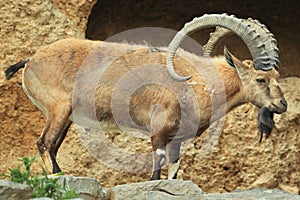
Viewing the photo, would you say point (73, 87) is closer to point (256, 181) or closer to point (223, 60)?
point (223, 60)

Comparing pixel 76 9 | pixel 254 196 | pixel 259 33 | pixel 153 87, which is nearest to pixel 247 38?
pixel 259 33

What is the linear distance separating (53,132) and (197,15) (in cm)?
488

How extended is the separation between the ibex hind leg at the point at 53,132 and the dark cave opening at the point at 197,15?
382cm

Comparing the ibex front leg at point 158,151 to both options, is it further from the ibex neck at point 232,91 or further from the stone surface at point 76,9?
the stone surface at point 76,9

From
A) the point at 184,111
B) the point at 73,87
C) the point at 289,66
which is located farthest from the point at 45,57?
the point at 289,66

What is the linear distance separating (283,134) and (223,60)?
9.45ft

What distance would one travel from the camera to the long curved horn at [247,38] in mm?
9359

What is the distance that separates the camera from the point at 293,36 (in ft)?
44.5

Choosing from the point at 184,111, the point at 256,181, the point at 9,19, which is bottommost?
the point at 256,181

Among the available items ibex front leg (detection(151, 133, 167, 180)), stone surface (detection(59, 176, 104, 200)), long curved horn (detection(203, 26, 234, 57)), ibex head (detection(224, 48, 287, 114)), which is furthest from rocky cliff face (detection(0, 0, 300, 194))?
stone surface (detection(59, 176, 104, 200))

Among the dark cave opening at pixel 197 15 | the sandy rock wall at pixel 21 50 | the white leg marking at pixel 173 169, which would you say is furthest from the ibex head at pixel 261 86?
the dark cave opening at pixel 197 15

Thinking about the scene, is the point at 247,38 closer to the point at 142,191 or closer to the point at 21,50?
the point at 142,191

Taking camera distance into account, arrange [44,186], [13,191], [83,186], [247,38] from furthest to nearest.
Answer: [247,38], [83,186], [44,186], [13,191]

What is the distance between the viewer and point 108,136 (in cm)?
1191
